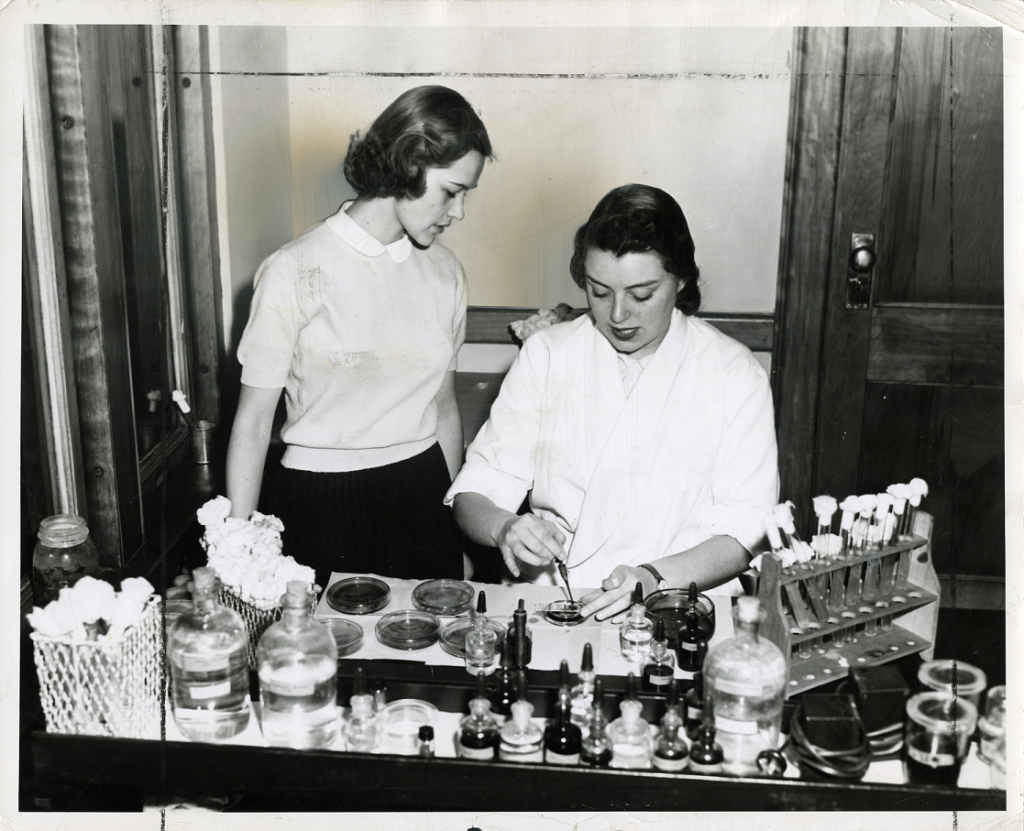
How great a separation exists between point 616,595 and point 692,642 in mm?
179

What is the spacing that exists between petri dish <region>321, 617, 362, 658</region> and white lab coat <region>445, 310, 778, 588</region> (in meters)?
0.41

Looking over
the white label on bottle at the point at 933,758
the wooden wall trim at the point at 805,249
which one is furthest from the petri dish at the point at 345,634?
the wooden wall trim at the point at 805,249

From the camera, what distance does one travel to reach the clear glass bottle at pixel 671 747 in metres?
1.08

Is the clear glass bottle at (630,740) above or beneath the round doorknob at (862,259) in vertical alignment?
beneath

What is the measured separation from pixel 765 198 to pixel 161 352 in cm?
134

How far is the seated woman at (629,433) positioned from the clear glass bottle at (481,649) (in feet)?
1.08

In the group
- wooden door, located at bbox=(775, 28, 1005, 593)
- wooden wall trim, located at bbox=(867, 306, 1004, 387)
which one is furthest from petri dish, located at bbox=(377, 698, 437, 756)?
wooden wall trim, located at bbox=(867, 306, 1004, 387)

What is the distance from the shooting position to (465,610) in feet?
4.77

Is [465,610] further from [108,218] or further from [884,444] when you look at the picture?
[884,444]

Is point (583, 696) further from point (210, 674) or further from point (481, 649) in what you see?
point (210, 674)

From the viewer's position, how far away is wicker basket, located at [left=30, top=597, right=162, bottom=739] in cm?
112

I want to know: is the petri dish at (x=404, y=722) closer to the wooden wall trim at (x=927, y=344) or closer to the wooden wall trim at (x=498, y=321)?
the wooden wall trim at (x=498, y=321)

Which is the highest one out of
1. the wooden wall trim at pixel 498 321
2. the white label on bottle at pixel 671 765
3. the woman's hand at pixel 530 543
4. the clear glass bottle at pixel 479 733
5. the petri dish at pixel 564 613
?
the wooden wall trim at pixel 498 321

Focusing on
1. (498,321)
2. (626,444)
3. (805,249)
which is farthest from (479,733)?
(805,249)
